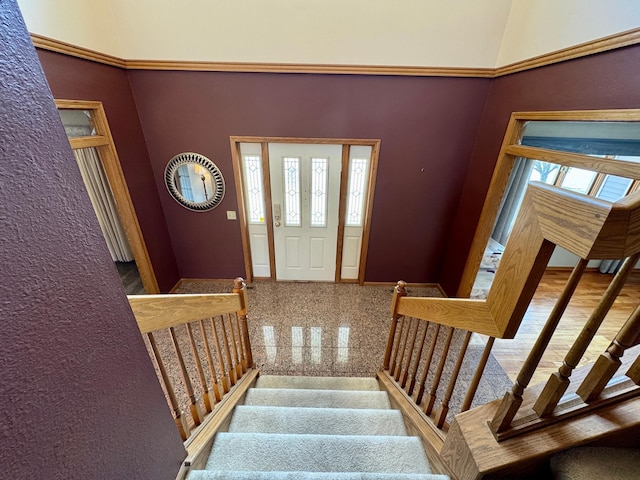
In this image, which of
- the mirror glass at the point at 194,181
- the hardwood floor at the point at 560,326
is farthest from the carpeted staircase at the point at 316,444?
the mirror glass at the point at 194,181

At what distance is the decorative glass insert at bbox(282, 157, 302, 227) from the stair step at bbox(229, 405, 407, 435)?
7.31 ft

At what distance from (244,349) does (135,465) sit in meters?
1.43

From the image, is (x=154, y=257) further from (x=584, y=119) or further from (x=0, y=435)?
(x=584, y=119)

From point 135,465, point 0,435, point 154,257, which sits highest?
point 0,435

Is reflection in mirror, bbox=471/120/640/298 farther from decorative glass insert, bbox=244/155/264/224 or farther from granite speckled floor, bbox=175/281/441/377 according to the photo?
decorative glass insert, bbox=244/155/264/224

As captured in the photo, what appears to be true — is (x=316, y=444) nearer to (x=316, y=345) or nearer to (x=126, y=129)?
(x=316, y=345)

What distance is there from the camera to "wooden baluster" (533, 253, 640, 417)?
493 mm

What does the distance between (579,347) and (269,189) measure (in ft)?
9.78

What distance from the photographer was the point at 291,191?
3213mm

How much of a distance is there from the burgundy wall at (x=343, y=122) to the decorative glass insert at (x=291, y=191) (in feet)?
1.20

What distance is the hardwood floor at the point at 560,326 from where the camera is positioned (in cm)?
248

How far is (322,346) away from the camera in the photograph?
268 centimetres

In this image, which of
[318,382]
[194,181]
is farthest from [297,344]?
[194,181]

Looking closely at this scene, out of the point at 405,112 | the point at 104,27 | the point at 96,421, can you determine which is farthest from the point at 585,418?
the point at 104,27
